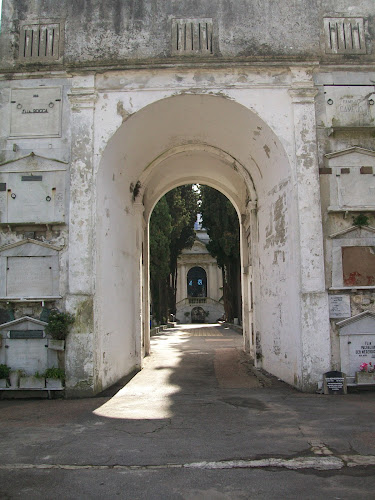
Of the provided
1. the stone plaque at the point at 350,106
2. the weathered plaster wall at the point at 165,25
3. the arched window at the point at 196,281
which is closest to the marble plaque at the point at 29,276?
the weathered plaster wall at the point at 165,25

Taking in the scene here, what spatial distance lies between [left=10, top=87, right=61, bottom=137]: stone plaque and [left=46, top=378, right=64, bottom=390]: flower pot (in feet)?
13.5

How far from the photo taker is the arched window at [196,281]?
46.8m

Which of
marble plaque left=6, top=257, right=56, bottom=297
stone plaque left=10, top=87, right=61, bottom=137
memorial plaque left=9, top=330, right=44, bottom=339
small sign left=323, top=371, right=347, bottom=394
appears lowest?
small sign left=323, top=371, right=347, bottom=394

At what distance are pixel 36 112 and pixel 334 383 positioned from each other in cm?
676

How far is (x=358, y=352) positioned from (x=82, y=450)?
4876 millimetres

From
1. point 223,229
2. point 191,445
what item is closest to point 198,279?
point 223,229

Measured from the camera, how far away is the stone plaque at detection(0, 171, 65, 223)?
8.17 m

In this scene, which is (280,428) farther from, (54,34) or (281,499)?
(54,34)

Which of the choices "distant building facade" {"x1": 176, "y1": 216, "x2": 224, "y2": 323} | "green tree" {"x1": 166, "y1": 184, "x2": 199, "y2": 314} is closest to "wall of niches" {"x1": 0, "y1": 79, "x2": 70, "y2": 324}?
"green tree" {"x1": 166, "y1": 184, "x2": 199, "y2": 314}

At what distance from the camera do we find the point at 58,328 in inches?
302

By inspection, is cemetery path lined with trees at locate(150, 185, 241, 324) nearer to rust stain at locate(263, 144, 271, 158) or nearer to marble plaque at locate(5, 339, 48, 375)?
rust stain at locate(263, 144, 271, 158)

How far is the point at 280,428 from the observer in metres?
5.57

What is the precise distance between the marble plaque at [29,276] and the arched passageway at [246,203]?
0.85 meters

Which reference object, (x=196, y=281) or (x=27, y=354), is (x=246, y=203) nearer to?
(x=27, y=354)
